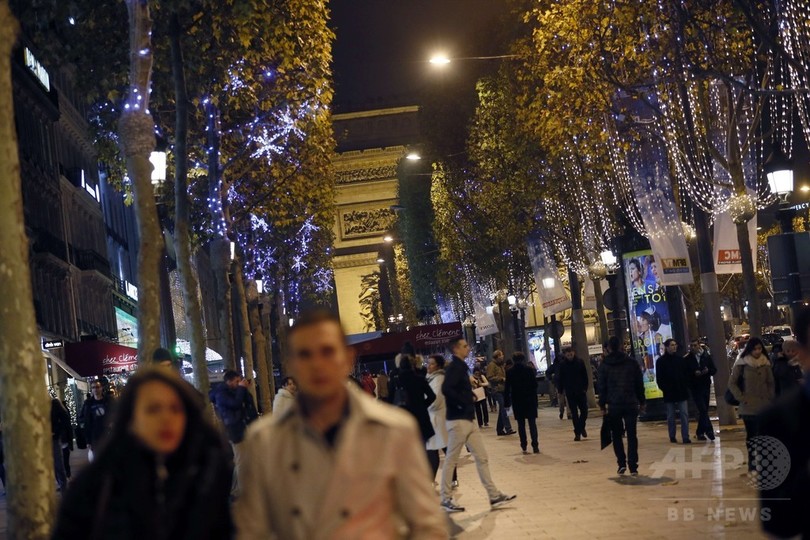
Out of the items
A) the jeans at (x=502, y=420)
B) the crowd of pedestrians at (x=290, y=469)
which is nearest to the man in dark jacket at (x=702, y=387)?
the jeans at (x=502, y=420)

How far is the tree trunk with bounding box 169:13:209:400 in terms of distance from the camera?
2122cm

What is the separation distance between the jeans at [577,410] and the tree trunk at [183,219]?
21.9 ft

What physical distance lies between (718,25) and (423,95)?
30676 mm

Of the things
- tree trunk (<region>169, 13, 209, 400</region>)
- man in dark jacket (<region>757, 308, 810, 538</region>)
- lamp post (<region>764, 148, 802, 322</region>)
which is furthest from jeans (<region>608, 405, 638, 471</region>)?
man in dark jacket (<region>757, 308, 810, 538</region>)

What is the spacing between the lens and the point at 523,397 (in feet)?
71.1

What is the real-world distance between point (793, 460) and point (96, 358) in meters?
25.0

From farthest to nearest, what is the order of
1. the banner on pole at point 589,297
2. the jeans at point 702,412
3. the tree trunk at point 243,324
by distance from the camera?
the banner on pole at point 589,297, the tree trunk at point 243,324, the jeans at point 702,412

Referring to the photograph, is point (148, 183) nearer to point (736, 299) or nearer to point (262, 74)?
point (262, 74)

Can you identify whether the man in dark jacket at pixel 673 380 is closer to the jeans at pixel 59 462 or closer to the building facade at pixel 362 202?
the jeans at pixel 59 462

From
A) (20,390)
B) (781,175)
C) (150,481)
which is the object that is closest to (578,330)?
(781,175)

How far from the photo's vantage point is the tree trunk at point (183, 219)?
69.6 feet

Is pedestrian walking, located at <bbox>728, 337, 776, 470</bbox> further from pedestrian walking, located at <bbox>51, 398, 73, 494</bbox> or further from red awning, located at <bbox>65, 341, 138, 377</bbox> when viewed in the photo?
red awning, located at <bbox>65, 341, 138, 377</bbox>

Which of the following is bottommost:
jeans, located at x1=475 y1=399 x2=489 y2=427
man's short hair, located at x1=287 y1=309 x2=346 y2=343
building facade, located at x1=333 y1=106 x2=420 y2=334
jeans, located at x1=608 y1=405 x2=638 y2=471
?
jeans, located at x1=475 y1=399 x2=489 y2=427

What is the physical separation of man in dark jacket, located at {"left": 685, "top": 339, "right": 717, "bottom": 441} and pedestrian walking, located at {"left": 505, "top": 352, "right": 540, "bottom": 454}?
2589mm
